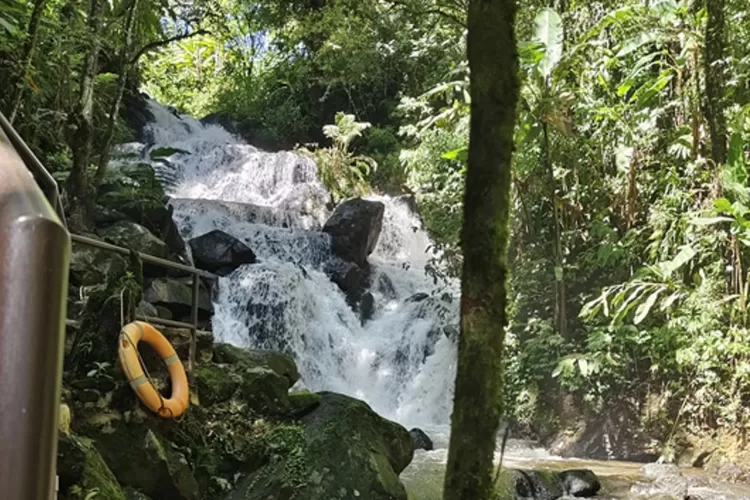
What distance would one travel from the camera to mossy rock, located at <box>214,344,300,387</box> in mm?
6387

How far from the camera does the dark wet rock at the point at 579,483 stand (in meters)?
6.86

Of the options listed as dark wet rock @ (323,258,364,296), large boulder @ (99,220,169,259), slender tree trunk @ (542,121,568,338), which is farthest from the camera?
dark wet rock @ (323,258,364,296)

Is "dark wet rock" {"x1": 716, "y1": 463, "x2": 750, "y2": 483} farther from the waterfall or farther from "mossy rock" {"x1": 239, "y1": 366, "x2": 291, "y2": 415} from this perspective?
"mossy rock" {"x1": 239, "y1": 366, "x2": 291, "y2": 415}

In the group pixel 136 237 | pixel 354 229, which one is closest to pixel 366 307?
pixel 354 229

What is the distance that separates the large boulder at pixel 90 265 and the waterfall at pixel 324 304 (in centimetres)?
302

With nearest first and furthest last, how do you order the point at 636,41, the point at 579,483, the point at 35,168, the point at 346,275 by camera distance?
1. the point at 35,168
2. the point at 579,483
3. the point at 636,41
4. the point at 346,275

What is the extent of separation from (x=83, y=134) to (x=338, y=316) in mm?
6526

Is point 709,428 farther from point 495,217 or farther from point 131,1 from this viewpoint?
point 131,1

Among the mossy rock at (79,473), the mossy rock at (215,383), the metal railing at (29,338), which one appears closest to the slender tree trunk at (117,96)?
the mossy rock at (215,383)

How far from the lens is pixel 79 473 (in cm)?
336

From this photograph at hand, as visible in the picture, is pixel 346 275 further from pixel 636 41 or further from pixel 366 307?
pixel 636 41

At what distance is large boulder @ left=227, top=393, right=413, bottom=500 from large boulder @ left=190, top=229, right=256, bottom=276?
768cm

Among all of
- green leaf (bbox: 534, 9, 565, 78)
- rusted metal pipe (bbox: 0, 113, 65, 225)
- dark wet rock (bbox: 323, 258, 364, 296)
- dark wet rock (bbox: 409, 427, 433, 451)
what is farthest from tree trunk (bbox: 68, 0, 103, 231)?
rusted metal pipe (bbox: 0, 113, 65, 225)

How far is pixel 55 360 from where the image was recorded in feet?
1.87
